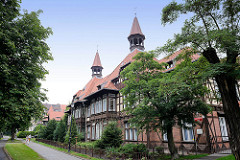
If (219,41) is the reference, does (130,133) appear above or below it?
below

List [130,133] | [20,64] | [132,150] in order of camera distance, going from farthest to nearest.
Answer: [130,133]
[132,150]
[20,64]

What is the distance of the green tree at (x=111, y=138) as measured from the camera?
15252 mm

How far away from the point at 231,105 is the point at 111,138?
10.5m

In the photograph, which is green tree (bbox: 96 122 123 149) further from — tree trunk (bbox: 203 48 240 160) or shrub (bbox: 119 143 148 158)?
tree trunk (bbox: 203 48 240 160)

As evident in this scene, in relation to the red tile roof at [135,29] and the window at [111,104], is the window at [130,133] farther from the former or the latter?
the red tile roof at [135,29]

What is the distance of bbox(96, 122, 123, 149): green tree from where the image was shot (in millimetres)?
15252

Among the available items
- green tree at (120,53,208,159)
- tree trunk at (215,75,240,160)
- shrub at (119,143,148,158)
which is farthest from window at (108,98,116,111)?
tree trunk at (215,75,240,160)

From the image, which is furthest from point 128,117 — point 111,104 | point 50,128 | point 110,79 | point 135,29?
point 50,128

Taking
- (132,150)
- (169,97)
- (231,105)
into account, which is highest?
(169,97)

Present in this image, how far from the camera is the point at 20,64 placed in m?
9.23

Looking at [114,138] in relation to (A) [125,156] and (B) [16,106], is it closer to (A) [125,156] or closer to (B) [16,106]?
(A) [125,156]

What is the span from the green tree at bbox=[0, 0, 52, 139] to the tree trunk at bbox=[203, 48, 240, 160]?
932cm

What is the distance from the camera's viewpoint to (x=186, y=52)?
30.5 ft

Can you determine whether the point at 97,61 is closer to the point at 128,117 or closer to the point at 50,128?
the point at 50,128
